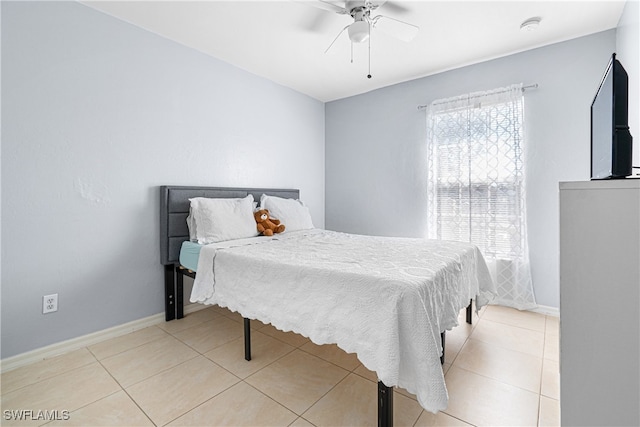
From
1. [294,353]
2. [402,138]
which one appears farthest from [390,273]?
[402,138]

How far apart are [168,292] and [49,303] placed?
0.78m

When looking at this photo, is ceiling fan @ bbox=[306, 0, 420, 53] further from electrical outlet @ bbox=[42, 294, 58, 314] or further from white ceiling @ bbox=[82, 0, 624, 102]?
electrical outlet @ bbox=[42, 294, 58, 314]

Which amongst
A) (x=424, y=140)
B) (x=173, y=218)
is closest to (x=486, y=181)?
(x=424, y=140)

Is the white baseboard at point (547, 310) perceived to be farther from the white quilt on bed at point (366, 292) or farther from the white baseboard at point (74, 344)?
the white baseboard at point (74, 344)

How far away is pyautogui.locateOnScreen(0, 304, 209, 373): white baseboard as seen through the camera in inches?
72.3

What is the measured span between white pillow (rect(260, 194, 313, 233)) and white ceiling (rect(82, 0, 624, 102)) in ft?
4.73

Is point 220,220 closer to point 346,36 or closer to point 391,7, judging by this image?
point 346,36

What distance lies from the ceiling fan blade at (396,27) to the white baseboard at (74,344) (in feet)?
9.69

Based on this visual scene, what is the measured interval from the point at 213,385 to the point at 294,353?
1.86 ft

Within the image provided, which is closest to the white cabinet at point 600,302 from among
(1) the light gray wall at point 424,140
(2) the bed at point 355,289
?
(2) the bed at point 355,289

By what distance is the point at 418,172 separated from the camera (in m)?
3.41

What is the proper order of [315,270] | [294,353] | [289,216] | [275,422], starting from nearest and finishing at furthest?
[275,422] < [315,270] < [294,353] < [289,216]

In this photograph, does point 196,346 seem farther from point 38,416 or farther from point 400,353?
point 400,353

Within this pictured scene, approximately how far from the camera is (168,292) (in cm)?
258
